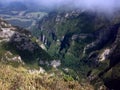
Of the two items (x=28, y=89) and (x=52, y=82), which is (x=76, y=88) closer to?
(x=52, y=82)

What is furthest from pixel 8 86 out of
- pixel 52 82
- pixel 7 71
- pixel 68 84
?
pixel 68 84

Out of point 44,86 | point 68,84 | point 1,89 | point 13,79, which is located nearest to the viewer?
point 1,89

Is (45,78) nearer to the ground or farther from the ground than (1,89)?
nearer to the ground

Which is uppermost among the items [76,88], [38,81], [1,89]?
[1,89]

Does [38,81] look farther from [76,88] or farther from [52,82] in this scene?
[76,88]

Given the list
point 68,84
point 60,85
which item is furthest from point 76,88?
point 60,85

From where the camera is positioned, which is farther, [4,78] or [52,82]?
[52,82]

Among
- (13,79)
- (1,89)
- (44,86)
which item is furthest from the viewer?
(44,86)

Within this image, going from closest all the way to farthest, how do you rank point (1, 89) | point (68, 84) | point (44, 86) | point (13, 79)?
1. point (1, 89)
2. point (13, 79)
3. point (44, 86)
4. point (68, 84)

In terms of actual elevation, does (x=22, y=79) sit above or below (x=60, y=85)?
above
